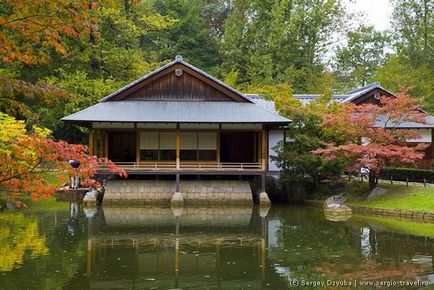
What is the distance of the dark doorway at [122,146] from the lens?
29.8 m

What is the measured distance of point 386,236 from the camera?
53.7 ft

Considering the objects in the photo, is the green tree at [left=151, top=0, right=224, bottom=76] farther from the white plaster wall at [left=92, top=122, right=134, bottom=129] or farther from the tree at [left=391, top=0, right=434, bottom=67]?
the white plaster wall at [left=92, top=122, right=134, bottom=129]

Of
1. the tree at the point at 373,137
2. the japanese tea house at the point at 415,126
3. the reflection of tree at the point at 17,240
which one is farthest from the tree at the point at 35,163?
the japanese tea house at the point at 415,126

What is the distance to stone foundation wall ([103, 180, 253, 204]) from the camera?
2481cm

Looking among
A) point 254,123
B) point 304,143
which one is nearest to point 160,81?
point 254,123

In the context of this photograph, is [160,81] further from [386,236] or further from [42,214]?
[386,236]

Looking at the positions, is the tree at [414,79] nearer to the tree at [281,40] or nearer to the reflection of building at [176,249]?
the tree at [281,40]

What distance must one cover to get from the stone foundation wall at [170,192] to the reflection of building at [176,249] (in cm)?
243

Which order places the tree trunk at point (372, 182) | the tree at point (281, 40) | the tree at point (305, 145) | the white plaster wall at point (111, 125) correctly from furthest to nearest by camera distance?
the tree at point (281, 40) → the white plaster wall at point (111, 125) → the tree at point (305, 145) → the tree trunk at point (372, 182)

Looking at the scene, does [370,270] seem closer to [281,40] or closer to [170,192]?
[170,192]

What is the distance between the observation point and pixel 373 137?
883 inches

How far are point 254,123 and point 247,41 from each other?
22.8 metres

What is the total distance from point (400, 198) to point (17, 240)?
15330 millimetres

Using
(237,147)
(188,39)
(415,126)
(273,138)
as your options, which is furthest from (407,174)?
(188,39)
